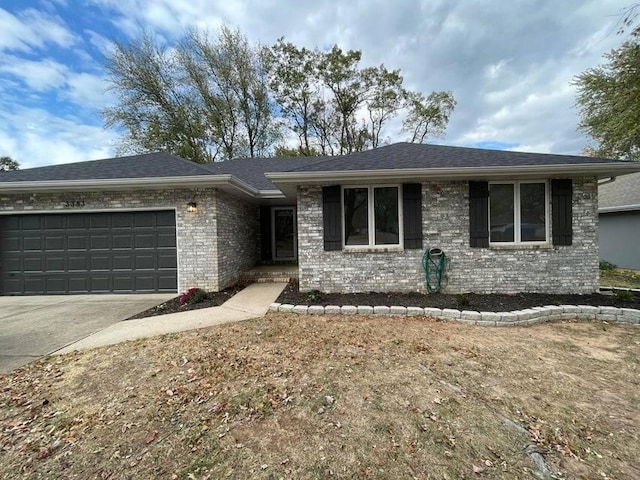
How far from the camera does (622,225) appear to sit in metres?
10.8

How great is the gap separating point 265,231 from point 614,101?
13235 millimetres

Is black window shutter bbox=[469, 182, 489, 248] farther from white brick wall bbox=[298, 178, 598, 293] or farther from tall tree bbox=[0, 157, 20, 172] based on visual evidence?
tall tree bbox=[0, 157, 20, 172]

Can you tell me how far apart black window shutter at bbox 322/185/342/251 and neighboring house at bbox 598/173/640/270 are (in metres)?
11.0

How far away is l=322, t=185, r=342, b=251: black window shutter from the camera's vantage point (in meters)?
6.09

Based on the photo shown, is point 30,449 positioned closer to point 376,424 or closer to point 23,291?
point 376,424

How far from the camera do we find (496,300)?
558 cm

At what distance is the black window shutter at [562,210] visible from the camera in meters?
5.90

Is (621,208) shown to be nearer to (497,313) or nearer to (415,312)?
(497,313)

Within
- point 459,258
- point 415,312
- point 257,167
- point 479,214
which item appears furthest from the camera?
point 257,167

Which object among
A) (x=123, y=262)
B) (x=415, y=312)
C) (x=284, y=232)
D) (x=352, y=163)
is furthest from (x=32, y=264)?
(x=415, y=312)

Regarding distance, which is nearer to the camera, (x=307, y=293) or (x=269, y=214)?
(x=307, y=293)

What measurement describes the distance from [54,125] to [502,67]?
65.9 ft

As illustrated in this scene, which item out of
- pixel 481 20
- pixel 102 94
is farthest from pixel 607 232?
pixel 102 94

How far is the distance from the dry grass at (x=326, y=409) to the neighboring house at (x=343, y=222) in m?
2.29
